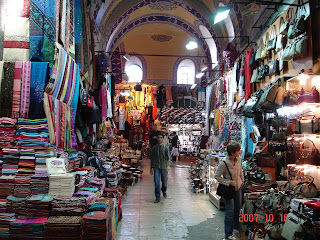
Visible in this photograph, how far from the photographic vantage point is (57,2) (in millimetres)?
4312

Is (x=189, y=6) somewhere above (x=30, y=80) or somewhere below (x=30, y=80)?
above

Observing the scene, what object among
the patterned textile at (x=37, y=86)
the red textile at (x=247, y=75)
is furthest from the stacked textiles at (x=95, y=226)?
the red textile at (x=247, y=75)

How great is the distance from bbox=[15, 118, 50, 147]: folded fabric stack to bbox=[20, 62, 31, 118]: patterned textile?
0.56ft

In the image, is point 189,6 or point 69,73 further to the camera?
point 189,6

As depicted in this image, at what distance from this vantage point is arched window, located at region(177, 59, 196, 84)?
1994cm

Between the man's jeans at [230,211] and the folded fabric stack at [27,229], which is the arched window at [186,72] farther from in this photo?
the folded fabric stack at [27,229]

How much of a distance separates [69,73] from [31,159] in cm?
149

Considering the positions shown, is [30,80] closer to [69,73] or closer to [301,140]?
[69,73]

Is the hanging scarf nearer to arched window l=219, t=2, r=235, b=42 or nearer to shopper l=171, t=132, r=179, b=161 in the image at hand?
arched window l=219, t=2, r=235, b=42

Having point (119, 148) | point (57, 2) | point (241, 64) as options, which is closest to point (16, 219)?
point (57, 2)

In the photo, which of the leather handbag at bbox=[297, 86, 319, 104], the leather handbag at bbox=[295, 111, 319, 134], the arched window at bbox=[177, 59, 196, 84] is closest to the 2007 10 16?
the leather handbag at bbox=[295, 111, 319, 134]

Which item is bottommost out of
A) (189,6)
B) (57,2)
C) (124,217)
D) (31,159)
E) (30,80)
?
(124,217)

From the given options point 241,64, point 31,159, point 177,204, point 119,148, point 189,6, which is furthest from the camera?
point 189,6

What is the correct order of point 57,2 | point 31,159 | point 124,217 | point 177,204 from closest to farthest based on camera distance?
point 31,159 < point 57,2 < point 124,217 < point 177,204
